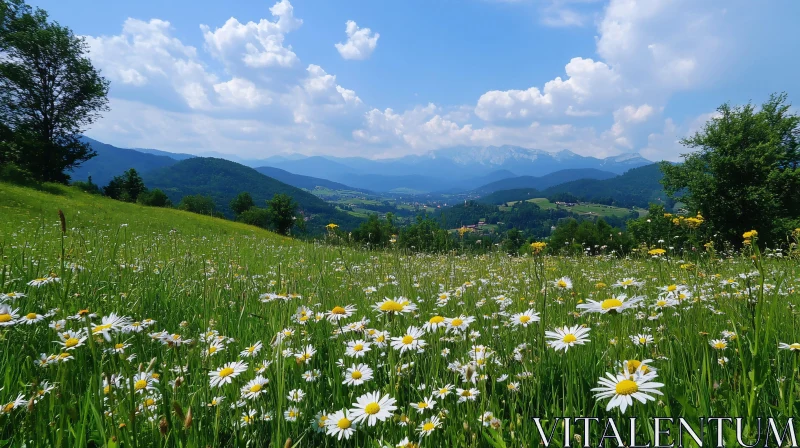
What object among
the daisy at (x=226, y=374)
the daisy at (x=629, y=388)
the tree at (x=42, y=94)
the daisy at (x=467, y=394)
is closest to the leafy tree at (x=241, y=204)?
the tree at (x=42, y=94)

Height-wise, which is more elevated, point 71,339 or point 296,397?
point 71,339

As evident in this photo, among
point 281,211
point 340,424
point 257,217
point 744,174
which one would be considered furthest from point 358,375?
point 257,217

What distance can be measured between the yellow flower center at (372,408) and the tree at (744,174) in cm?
4078

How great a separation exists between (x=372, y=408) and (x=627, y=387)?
3.21ft

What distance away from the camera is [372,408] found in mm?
1611

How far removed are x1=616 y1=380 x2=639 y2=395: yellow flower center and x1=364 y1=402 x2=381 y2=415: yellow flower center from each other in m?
0.93

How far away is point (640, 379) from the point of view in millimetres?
1286

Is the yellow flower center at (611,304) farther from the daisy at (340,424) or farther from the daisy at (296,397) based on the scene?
the daisy at (296,397)

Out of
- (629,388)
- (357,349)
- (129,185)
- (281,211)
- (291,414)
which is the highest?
(129,185)

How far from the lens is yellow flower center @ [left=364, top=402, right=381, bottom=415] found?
1.60m

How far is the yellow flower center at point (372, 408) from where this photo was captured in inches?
63.2

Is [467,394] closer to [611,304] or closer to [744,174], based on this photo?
[611,304]

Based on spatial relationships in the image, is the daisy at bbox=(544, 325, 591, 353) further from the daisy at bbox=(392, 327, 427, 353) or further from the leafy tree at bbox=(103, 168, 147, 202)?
the leafy tree at bbox=(103, 168, 147, 202)

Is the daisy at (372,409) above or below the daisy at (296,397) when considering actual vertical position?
above
